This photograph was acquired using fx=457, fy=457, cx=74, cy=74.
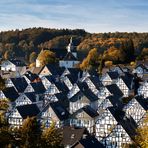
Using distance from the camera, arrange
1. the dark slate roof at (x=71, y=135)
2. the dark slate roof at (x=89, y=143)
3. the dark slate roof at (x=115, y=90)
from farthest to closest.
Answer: the dark slate roof at (x=115, y=90), the dark slate roof at (x=71, y=135), the dark slate roof at (x=89, y=143)

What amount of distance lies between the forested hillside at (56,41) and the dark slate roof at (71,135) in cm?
5522

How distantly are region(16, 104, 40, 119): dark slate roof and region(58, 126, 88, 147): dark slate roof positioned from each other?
7755 millimetres

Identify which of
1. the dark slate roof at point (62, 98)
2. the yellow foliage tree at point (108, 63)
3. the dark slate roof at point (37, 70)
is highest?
the yellow foliage tree at point (108, 63)

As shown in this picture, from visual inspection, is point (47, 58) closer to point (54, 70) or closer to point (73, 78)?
point (54, 70)

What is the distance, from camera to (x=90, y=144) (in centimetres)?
3478

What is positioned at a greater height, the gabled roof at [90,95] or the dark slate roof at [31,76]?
the dark slate roof at [31,76]

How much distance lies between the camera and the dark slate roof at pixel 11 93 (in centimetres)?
5462

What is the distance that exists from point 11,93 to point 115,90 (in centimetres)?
1268

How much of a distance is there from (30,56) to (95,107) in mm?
62175

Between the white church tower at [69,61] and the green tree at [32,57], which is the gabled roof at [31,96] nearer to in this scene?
the white church tower at [69,61]

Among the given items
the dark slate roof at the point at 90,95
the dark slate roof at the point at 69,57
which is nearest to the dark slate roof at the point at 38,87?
the dark slate roof at the point at 90,95

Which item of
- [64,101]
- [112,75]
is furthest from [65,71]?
[64,101]

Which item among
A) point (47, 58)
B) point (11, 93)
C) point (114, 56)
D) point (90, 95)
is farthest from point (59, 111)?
point (47, 58)

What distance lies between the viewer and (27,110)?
45.5 meters
